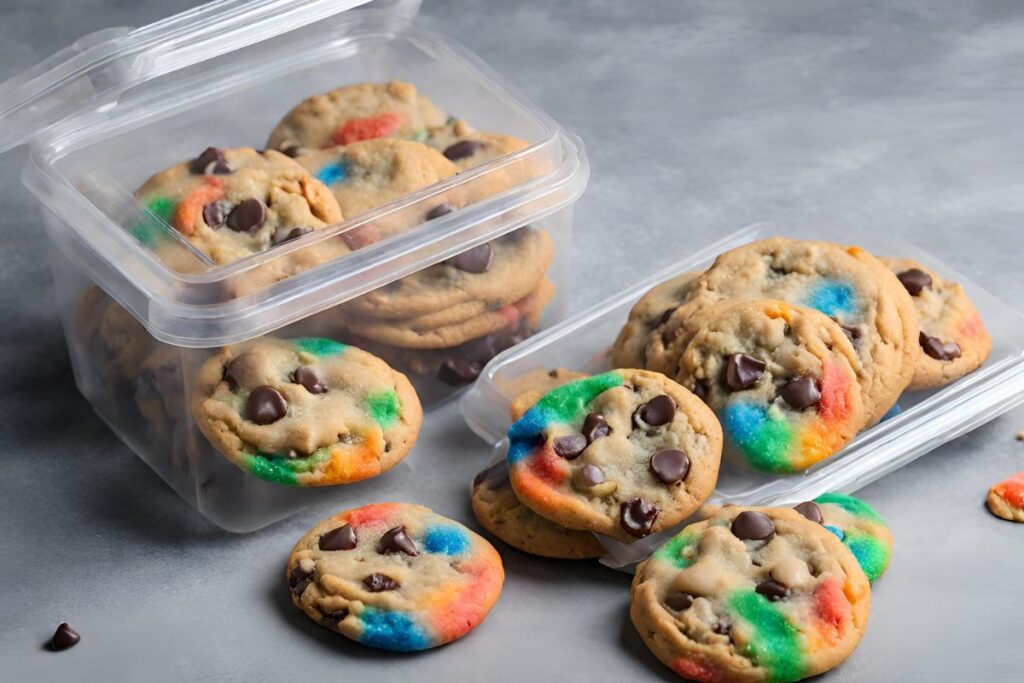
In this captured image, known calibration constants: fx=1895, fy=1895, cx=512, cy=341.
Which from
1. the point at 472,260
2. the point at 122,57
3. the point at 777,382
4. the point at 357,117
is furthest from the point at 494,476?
the point at 122,57

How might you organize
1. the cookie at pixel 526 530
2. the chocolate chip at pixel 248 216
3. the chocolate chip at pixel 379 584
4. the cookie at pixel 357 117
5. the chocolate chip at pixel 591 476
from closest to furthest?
1. the chocolate chip at pixel 379 584
2. the chocolate chip at pixel 591 476
3. the cookie at pixel 526 530
4. the chocolate chip at pixel 248 216
5. the cookie at pixel 357 117

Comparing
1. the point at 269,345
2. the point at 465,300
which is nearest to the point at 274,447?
the point at 269,345

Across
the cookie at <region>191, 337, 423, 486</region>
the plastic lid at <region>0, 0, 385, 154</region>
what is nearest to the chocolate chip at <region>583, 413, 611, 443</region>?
the cookie at <region>191, 337, 423, 486</region>

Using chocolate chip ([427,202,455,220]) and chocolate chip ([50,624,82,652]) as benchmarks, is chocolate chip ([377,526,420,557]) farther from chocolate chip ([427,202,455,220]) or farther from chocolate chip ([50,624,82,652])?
chocolate chip ([427,202,455,220])

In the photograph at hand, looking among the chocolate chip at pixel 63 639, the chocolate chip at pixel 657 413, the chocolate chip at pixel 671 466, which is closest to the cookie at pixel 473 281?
the chocolate chip at pixel 657 413

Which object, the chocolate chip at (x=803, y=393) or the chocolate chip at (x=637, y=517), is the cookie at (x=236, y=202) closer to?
the chocolate chip at (x=637, y=517)

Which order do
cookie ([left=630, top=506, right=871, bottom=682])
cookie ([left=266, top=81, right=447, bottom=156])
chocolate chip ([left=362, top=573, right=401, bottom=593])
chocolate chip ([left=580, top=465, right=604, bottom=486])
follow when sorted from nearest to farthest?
cookie ([left=630, top=506, right=871, bottom=682]) → chocolate chip ([left=362, top=573, right=401, bottom=593]) → chocolate chip ([left=580, top=465, right=604, bottom=486]) → cookie ([left=266, top=81, right=447, bottom=156])

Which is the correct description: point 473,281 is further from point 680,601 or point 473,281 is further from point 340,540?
point 680,601
